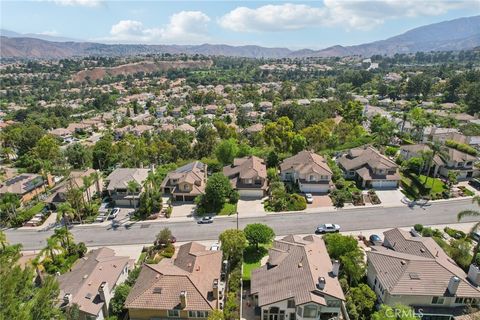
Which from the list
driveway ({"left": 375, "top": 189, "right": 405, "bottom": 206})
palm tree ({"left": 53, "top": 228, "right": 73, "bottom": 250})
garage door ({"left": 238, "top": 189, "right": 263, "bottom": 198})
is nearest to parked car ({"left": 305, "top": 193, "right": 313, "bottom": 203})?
garage door ({"left": 238, "top": 189, "right": 263, "bottom": 198})

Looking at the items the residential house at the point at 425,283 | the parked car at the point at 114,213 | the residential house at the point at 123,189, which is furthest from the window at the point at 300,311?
the parked car at the point at 114,213

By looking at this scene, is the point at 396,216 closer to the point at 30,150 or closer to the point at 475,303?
the point at 475,303

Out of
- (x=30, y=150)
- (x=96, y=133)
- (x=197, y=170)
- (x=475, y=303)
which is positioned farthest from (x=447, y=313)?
(x=96, y=133)

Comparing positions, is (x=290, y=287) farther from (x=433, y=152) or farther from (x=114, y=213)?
(x=433, y=152)

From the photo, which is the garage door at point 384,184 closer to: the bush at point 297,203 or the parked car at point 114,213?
the bush at point 297,203

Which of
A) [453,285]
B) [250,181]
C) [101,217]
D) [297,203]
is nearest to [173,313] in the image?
[453,285]

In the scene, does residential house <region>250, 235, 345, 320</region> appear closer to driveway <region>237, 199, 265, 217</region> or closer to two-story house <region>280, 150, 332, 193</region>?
driveway <region>237, 199, 265, 217</region>
